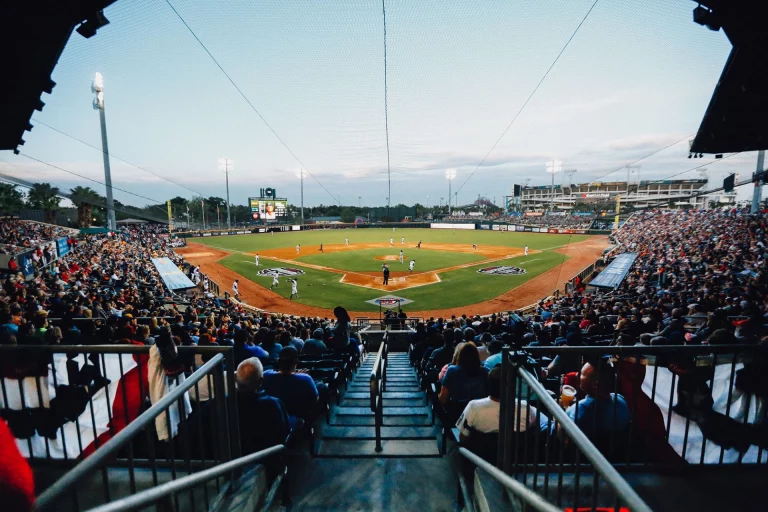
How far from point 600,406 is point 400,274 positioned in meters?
29.4

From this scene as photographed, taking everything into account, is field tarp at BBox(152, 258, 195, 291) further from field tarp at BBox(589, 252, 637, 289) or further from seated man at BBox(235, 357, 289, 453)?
field tarp at BBox(589, 252, 637, 289)

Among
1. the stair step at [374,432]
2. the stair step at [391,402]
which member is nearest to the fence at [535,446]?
the stair step at [374,432]

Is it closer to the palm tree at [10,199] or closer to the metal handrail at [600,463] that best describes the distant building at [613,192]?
the metal handrail at [600,463]

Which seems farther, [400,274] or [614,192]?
[614,192]

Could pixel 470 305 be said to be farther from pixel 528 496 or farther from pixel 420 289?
pixel 528 496

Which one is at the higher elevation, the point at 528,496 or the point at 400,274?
the point at 528,496

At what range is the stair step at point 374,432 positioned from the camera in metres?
4.77

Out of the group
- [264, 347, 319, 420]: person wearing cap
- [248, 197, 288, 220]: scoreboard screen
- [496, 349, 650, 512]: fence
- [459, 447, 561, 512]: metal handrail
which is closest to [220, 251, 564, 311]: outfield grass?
[264, 347, 319, 420]: person wearing cap

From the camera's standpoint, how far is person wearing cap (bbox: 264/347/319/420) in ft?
14.4

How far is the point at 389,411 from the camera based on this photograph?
6.09 meters

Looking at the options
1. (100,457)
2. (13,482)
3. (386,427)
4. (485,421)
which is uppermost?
(13,482)

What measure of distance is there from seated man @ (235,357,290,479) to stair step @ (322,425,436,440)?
4.23ft

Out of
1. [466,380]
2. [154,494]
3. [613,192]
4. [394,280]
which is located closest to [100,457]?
[154,494]

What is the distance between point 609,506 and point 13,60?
8.23m
